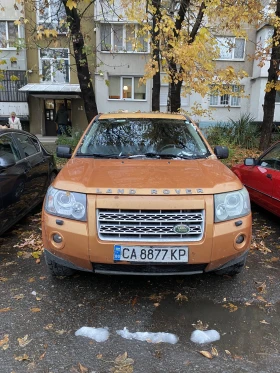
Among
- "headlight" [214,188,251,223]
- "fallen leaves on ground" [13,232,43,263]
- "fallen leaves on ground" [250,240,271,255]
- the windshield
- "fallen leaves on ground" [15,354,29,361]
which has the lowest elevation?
"fallen leaves on ground" [13,232,43,263]

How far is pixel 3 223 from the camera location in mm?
4066

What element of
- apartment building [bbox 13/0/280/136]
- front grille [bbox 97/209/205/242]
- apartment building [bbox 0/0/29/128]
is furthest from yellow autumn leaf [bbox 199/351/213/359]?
apartment building [bbox 0/0/29/128]

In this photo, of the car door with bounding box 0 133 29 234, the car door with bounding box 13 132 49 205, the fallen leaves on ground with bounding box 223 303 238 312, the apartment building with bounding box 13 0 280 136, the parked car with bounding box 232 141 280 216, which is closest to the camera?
the fallen leaves on ground with bounding box 223 303 238 312

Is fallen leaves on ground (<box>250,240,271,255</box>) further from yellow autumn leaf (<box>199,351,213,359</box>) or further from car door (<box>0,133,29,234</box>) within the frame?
car door (<box>0,133,29,234</box>)

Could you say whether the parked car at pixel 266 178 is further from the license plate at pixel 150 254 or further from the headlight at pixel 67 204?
the headlight at pixel 67 204

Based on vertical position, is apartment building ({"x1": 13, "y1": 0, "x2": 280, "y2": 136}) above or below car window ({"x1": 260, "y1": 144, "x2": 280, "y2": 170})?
above

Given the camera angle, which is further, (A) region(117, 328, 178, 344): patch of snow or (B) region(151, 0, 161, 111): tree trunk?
(B) region(151, 0, 161, 111): tree trunk

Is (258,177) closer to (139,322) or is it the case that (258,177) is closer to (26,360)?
(139,322)

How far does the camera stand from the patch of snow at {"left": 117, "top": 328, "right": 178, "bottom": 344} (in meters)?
2.52

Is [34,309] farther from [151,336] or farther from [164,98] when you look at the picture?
[164,98]

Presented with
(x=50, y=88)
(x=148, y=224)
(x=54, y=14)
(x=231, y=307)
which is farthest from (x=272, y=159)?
(x=50, y=88)

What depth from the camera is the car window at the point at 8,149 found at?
176 inches

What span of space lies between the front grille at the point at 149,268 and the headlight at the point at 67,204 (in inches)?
18.5

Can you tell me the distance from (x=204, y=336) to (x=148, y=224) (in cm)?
99
